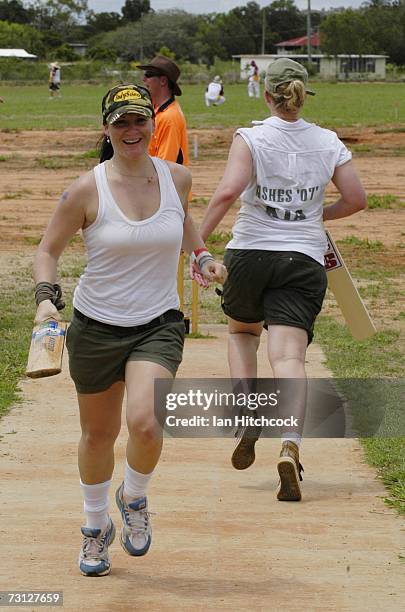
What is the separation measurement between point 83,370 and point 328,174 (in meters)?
2.03

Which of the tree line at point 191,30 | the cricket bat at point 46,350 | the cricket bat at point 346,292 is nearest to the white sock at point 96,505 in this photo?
the cricket bat at point 46,350

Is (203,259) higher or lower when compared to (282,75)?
lower

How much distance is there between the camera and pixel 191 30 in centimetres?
15888

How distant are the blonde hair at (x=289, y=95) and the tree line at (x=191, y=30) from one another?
10422 cm

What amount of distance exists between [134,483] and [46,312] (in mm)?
775

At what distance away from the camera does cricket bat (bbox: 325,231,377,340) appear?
22.4ft

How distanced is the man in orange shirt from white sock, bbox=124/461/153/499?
488cm

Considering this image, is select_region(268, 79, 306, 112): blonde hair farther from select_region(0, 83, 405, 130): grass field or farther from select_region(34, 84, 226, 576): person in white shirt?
select_region(0, 83, 405, 130): grass field

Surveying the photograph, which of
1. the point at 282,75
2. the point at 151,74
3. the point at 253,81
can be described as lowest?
the point at 253,81

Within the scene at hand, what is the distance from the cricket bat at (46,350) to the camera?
4551 millimetres

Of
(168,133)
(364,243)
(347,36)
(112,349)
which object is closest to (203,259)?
(112,349)

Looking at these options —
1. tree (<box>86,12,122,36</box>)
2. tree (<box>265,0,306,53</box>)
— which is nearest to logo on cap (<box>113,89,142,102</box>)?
tree (<box>265,0,306,53</box>)

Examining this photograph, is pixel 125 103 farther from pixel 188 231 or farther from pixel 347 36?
pixel 347 36

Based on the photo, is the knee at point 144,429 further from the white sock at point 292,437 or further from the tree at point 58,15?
the tree at point 58,15
